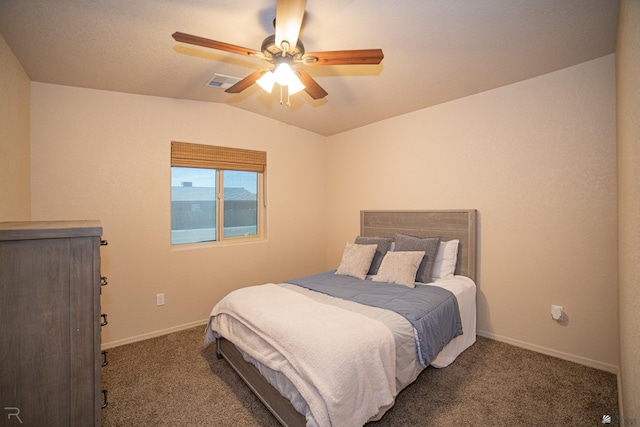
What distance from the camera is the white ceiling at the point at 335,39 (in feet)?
5.76

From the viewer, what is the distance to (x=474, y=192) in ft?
9.95

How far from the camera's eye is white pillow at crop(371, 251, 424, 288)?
9.13 feet

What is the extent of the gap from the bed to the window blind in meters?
1.65

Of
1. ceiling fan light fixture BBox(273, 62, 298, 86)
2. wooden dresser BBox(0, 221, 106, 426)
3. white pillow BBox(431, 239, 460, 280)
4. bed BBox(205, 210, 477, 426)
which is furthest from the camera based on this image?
white pillow BBox(431, 239, 460, 280)

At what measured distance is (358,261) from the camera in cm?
319

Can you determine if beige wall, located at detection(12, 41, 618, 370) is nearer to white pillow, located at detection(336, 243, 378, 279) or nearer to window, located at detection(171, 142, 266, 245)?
window, located at detection(171, 142, 266, 245)

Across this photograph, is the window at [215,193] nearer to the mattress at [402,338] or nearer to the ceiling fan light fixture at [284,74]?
the mattress at [402,338]

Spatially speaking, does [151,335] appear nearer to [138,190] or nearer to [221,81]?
[138,190]

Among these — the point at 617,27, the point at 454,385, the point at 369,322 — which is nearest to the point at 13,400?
the point at 369,322

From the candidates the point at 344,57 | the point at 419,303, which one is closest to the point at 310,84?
the point at 344,57

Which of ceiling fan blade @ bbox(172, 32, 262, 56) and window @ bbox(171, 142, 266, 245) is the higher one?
ceiling fan blade @ bbox(172, 32, 262, 56)

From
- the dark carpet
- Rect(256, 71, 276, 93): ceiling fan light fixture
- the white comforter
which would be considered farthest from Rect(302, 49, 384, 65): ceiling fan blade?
the dark carpet

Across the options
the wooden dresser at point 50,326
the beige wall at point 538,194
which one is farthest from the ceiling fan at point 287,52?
the beige wall at point 538,194

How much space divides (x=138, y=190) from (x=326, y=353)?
8.58 ft
